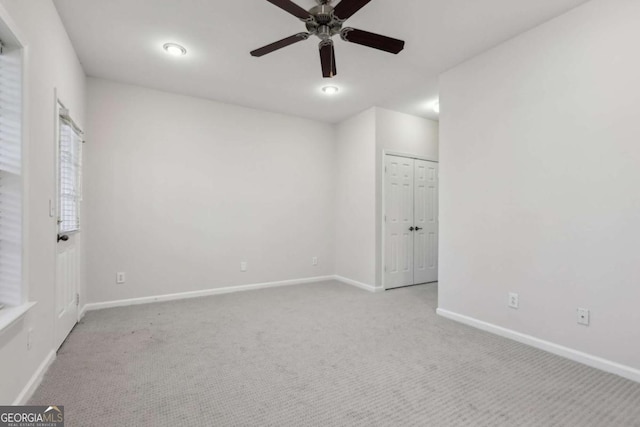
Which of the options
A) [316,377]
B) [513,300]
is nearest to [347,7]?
[316,377]

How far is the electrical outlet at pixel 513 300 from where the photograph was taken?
2.70 meters

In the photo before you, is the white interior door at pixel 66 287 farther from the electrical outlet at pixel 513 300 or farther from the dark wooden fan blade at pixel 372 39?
the electrical outlet at pixel 513 300

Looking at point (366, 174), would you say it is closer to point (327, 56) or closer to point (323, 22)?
point (327, 56)

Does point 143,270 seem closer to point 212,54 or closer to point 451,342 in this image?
point 212,54

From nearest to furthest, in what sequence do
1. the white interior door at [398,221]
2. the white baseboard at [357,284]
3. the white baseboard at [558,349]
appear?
the white baseboard at [558,349] → the white baseboard at [357,284] → the white interior door at [398,221]

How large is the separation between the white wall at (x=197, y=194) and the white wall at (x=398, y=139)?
41.2 inches

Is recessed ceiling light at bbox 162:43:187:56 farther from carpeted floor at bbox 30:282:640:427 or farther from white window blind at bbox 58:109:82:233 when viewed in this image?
carpeted floor at bbox 30:282:640:427

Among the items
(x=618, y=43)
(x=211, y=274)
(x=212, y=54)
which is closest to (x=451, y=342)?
(x=618, y=43)

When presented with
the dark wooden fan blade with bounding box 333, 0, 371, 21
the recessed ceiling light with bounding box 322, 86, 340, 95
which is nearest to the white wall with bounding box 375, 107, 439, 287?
the recessed ceiling light with bounding box 322, 86, 340, 95

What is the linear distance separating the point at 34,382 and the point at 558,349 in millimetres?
3650

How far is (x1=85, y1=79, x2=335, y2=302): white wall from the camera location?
11.9 ft

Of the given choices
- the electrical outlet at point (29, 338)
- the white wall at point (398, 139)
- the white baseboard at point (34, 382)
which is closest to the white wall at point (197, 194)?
the white wall at point (398, 139)

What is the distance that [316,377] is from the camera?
208 centimetres

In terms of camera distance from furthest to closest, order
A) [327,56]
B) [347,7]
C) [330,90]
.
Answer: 1. [330,90]
2. [327,56]
3. [347,7]
